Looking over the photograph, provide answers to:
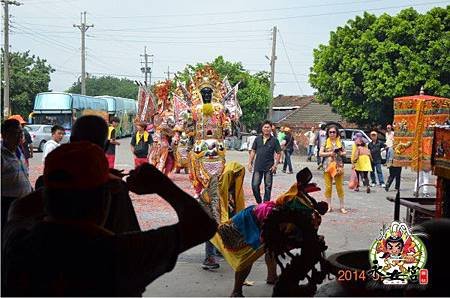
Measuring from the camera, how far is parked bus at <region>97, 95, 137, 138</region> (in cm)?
3452

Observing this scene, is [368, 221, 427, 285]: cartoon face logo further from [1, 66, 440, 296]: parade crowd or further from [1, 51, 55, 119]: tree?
[1, 51, 55, 119]: tree

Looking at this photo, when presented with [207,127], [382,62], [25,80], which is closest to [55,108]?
[25,80]

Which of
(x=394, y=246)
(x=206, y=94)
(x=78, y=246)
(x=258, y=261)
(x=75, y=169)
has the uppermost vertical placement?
(x=206, y=94)

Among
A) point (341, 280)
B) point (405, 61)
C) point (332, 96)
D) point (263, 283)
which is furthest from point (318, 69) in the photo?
point (341, 280)

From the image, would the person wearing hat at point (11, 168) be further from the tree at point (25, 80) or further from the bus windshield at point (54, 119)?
the tree at point (25, 80)

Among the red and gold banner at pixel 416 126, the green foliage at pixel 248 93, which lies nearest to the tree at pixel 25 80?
the green foliage at pixel 248 93

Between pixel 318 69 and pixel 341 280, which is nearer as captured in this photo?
pixel 341 280

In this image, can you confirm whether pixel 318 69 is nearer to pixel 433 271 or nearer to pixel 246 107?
pixel 246 107

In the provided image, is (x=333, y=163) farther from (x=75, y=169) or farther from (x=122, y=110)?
(x=122, y=110)

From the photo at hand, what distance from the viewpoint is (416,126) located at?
880 centimetres

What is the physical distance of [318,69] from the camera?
23.3 metres

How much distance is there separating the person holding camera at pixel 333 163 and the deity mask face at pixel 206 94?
2759 millimetres

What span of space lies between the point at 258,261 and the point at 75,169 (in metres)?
4.82

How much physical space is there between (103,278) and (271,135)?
7.73 m
